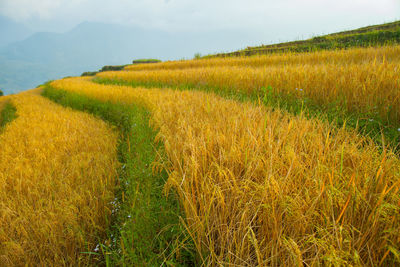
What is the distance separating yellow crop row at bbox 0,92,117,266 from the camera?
1.72 meters

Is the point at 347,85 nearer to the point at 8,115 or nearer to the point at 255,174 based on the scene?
the point at 255,174

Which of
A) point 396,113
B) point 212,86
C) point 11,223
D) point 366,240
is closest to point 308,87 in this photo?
point 396,113

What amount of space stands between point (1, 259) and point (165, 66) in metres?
14.7

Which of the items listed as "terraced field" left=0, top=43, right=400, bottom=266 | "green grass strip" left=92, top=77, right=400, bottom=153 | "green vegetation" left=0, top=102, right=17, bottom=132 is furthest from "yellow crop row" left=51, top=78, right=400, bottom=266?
"green vegetation" left=0, top=102, right=17, bottom=132

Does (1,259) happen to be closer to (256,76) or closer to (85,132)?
(85,132)

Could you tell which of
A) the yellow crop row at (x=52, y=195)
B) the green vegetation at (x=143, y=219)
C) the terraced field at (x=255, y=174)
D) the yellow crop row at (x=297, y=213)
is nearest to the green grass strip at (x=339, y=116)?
the terraced field at (x=255, y=174)

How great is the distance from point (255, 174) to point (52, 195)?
220 cm

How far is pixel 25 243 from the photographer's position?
67.7 inches

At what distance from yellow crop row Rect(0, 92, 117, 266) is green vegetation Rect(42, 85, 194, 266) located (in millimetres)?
196

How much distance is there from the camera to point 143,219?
5.17ft

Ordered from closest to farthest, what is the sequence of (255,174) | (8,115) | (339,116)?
(255,174) → (339,116) → (8,115)

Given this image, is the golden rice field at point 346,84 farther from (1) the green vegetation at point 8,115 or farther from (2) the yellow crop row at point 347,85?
(1) the green vegetation at point 8,115

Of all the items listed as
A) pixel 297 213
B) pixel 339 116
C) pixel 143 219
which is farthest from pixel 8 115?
pixel 339 116

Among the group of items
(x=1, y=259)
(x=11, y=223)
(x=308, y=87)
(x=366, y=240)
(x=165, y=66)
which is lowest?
(x=1, y=259)
